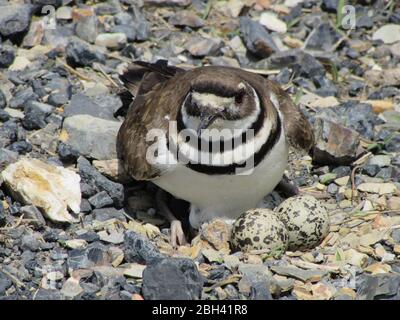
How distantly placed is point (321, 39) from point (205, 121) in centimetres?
332

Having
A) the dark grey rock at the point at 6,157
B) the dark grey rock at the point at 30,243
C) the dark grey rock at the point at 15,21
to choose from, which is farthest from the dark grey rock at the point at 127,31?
the dark grey rock at the point at 30,243

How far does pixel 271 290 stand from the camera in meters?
6.31

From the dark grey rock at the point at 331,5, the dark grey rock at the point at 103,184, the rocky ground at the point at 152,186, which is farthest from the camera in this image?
the dark grey rock at the point at 331,5

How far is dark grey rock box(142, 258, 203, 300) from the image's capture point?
6.09 m

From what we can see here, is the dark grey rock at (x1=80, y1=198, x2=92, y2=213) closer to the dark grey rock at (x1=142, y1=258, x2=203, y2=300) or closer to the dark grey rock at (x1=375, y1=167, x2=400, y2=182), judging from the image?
the dark grey rock at (x1=142, y1=258, x2=203, y2=300)

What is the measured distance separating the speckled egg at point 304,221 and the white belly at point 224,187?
250 millimetres

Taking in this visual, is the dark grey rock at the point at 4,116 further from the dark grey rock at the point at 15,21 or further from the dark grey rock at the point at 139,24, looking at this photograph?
the dark grey rock at the point at 139,24

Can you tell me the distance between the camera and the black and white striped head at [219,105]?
676cm

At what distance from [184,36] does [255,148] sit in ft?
9.33

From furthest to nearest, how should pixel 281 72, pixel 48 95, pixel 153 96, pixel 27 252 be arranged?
1. pixel 281 72
2. pixel 48 95
3. pixel 153 96
4. pixel 27 252

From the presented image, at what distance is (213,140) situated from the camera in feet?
23.0

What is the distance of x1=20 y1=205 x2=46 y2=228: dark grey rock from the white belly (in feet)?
3.07

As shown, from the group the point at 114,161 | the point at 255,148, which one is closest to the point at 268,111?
the point at 255,148
